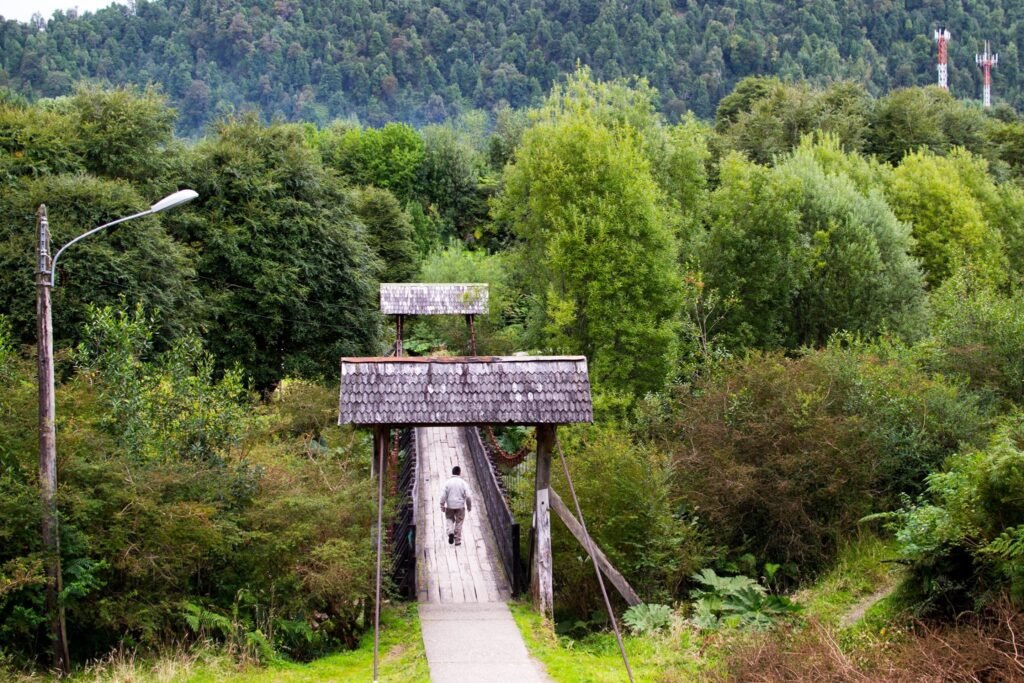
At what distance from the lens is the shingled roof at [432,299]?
1100 inches

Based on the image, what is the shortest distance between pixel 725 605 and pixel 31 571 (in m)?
9.02

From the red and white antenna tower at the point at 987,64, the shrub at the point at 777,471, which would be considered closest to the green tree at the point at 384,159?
the shrub at the point at 777,471

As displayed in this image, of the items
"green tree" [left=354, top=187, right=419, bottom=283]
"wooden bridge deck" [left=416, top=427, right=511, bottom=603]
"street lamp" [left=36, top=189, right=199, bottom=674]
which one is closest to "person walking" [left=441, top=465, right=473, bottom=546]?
"wooden bridge deck" [left=416, top=427, right=511, bottom=603]

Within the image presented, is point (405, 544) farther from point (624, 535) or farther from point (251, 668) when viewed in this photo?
point (251, 668)

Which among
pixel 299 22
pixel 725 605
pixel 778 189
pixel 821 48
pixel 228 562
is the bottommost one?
pixel 725 605

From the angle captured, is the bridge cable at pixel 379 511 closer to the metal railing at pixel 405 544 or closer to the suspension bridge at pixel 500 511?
the suspension bridge at pixel 500 511

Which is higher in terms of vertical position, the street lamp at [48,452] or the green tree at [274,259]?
the green tree at [274,259]

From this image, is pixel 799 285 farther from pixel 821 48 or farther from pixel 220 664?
pixel 821 48

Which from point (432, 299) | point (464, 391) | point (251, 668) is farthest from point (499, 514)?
point (432, 299)

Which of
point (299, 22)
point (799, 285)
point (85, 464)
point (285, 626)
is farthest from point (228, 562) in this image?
point (299, 22)

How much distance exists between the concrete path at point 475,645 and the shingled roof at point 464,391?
2.58 meters

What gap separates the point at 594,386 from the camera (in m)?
24.5

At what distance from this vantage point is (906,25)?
11081 centimetres

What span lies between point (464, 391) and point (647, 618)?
397 cm
